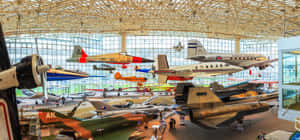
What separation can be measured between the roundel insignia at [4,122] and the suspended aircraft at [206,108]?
11.8m

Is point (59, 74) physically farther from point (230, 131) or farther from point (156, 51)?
point (156, 51)

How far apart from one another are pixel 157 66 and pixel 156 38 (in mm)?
25772

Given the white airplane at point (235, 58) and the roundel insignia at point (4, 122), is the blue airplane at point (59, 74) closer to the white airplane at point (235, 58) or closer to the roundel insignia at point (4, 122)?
the white airplane at point (235, 58)

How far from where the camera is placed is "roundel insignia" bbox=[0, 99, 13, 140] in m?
3.69

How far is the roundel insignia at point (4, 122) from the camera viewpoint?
3.69 m

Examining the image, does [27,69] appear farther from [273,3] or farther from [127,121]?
[273,3]

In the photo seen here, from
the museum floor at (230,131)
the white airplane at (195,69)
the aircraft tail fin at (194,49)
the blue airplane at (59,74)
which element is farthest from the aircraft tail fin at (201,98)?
the blue airplane at (59,74)

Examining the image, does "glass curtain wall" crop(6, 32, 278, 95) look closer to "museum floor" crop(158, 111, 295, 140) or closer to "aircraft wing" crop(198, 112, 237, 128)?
"museum floor" crop(158, 111, 295, 140)

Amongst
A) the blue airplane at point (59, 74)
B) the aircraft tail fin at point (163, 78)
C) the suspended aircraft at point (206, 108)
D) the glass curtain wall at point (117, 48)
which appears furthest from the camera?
the glass curtain wall at point (117, 48)

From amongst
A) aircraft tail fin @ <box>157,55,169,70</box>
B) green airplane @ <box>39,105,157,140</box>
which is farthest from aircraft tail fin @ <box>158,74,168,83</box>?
green airplane @ <box>39,105,157,140</box>

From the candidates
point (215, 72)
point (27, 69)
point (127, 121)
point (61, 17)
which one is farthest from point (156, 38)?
point (27, 69)

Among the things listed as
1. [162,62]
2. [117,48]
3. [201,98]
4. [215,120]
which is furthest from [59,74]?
[117,48]

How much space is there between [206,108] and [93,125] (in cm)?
832

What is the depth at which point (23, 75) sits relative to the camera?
3.69m
